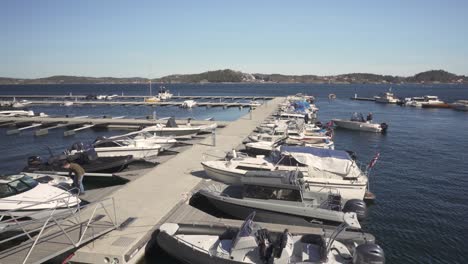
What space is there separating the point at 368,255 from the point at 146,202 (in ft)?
31.5

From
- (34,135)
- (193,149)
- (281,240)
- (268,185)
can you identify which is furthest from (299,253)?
(34,135)

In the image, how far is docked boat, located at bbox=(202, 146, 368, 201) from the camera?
17422 millimetres

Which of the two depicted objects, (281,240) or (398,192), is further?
(398,192)

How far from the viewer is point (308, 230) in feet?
44.6

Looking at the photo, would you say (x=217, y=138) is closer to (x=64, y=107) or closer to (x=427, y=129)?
(x=427, y=129)

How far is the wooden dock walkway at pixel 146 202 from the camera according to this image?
11344mm

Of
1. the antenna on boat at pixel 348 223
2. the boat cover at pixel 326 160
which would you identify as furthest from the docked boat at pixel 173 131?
the antenna on boat at pixel 348 223

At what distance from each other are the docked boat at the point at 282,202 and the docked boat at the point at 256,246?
159cm

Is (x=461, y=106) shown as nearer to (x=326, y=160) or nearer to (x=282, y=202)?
(x=326, y=160)

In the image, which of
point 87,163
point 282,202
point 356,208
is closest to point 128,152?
point 87,163

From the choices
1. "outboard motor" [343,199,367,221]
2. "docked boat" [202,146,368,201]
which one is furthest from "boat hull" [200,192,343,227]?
"docked boat" [202,146,368,201]

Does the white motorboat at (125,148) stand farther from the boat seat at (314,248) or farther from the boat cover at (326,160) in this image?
the boat seat at (314,248)

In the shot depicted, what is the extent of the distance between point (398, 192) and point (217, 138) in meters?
15.7

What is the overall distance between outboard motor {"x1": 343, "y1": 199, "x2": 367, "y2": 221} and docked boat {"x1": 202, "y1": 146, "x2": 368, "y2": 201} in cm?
124
